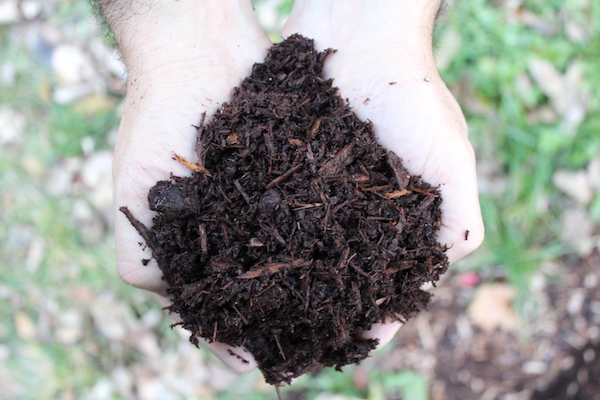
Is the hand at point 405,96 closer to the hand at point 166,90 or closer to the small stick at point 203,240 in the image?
the hand at point 166,90

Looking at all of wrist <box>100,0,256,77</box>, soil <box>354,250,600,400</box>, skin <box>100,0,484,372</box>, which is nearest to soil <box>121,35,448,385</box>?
skin <box>100,0,484,372</box>

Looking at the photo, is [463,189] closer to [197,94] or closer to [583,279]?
[197,94]

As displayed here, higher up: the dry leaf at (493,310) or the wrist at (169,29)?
the wrist at (169,29)

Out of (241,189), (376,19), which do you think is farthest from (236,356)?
(376,19)

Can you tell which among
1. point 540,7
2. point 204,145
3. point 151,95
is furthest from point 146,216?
point 540,7

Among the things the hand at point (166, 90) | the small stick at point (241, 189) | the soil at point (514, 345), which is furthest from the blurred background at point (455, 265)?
the small stick at point (241, 189)

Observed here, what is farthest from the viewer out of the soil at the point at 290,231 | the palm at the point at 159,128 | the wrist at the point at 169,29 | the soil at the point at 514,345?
the soil at the point at 514,345
